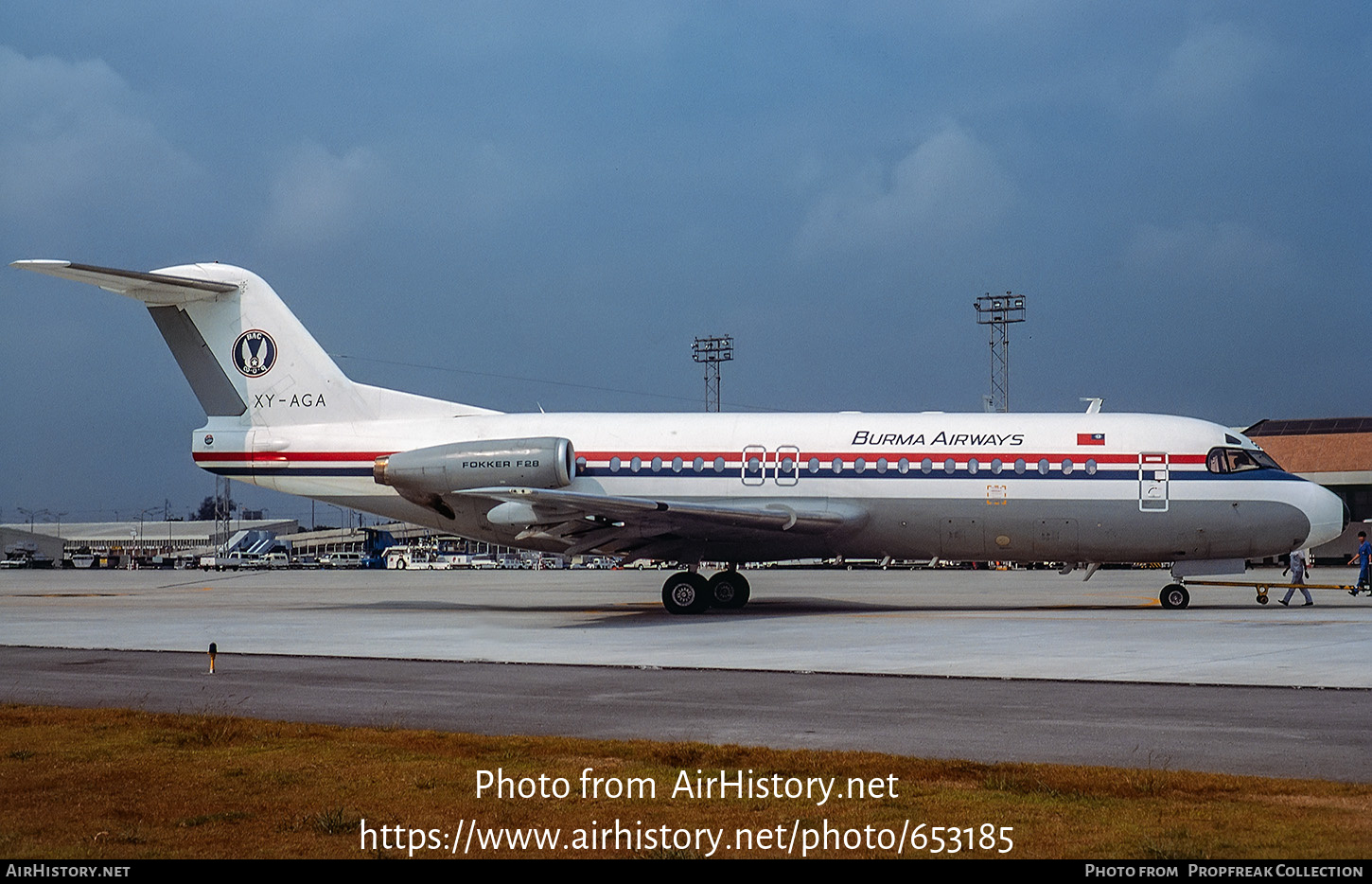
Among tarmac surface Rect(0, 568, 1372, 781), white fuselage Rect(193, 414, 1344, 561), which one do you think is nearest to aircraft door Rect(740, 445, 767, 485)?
white fuselage Rect(193, 414, 1344, 561)

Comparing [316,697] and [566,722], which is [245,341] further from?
[566,722]

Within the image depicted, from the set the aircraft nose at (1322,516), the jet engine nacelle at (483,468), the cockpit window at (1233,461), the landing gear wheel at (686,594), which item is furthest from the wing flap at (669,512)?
the aircraft nose at (1322,516)

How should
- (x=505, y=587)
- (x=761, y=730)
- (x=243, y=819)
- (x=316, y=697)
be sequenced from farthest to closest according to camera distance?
(x=505, y=587) < (x=316, y=697) < (x=761, y=730) < (x=243, y=819)

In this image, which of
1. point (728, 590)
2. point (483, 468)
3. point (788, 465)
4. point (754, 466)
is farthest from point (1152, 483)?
point (483, 468)

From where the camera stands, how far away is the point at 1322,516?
82.7 feet

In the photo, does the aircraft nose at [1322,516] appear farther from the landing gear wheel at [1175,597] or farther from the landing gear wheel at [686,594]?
the landing gear wheel at [686,594]

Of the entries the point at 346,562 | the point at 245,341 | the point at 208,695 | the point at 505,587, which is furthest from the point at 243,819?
the point at 346,562

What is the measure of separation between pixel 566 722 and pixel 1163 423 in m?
18.8

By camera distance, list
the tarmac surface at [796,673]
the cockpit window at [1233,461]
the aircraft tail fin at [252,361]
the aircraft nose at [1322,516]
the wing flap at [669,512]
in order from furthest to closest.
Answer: the aircraft tail fin at [252,361]
the cockpit window at [1233,461]
the aircraft nose at [1322,516]
the wing flap at [669,512]
the tarmac surface at [796,673]

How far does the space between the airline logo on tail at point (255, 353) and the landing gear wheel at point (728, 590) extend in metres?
11.1

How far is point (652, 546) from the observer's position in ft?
86.4

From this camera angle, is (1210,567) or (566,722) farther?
(1210,567)

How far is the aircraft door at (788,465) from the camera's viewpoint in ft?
86.2

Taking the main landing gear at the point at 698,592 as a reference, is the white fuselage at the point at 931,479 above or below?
above
